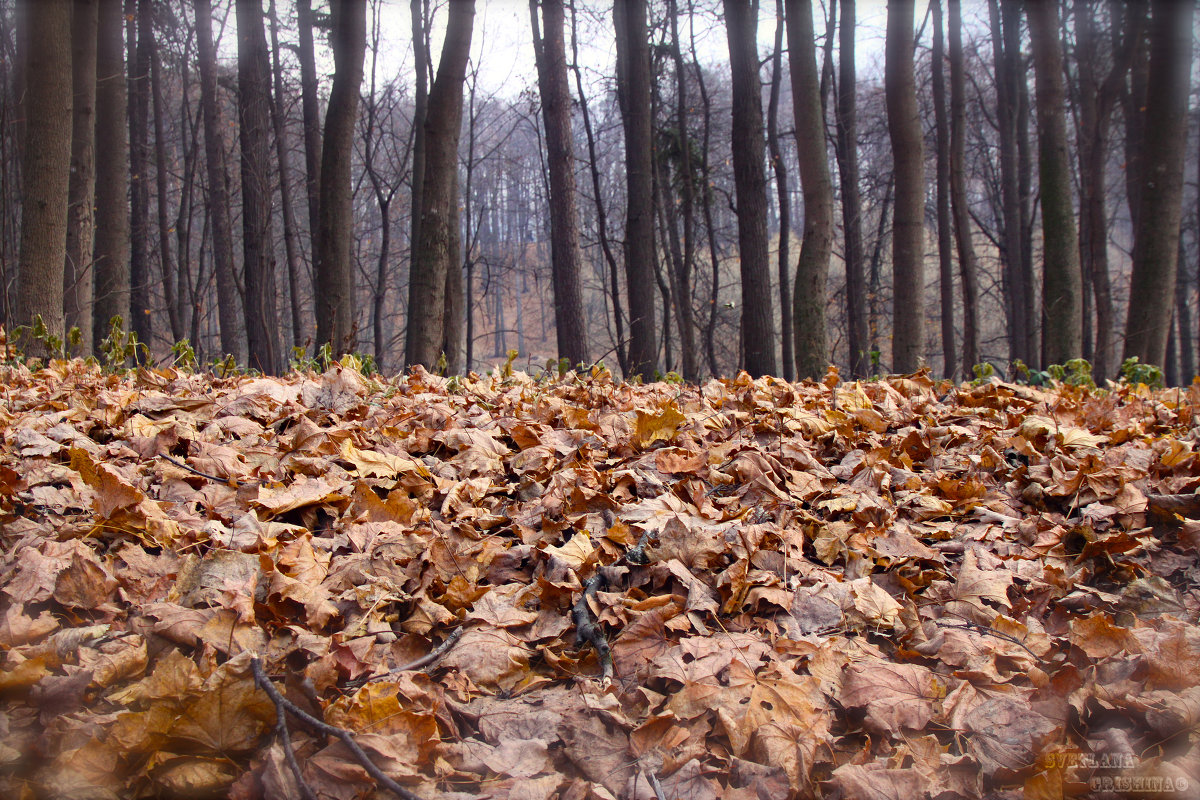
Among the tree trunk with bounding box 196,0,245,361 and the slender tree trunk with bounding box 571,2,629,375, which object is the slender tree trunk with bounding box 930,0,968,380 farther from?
the tree trunk with bounding box 196,0,245,361

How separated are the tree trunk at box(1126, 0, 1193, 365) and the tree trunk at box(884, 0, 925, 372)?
7.40 ft

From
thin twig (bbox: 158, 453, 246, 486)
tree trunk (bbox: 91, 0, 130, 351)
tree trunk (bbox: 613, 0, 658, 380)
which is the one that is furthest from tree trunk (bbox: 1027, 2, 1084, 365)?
tree trunk (bbox: 91, 0, 130, 351)

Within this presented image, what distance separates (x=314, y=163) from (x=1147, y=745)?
13.3 metres

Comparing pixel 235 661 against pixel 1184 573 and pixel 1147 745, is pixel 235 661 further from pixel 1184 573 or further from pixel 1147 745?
pixel 1184 573

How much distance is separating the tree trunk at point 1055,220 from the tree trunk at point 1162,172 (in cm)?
28

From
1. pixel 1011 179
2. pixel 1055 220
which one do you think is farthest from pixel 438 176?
pixel 1011 179

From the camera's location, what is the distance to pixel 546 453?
8.24 ft

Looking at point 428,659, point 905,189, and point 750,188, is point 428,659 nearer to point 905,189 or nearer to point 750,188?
point 750,188

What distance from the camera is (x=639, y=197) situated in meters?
9.13

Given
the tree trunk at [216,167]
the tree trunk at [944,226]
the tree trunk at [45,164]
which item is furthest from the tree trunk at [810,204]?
the tree trunk at [216,167]

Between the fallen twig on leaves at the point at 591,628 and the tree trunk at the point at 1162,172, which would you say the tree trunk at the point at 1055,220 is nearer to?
the tree trunk at the point at 1162,172

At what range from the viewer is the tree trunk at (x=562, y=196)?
7762 millimetres

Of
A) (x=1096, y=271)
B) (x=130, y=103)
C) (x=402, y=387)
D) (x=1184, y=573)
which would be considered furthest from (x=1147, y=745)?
(x=130, y=103)

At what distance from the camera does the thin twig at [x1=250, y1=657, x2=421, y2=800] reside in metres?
1.12
